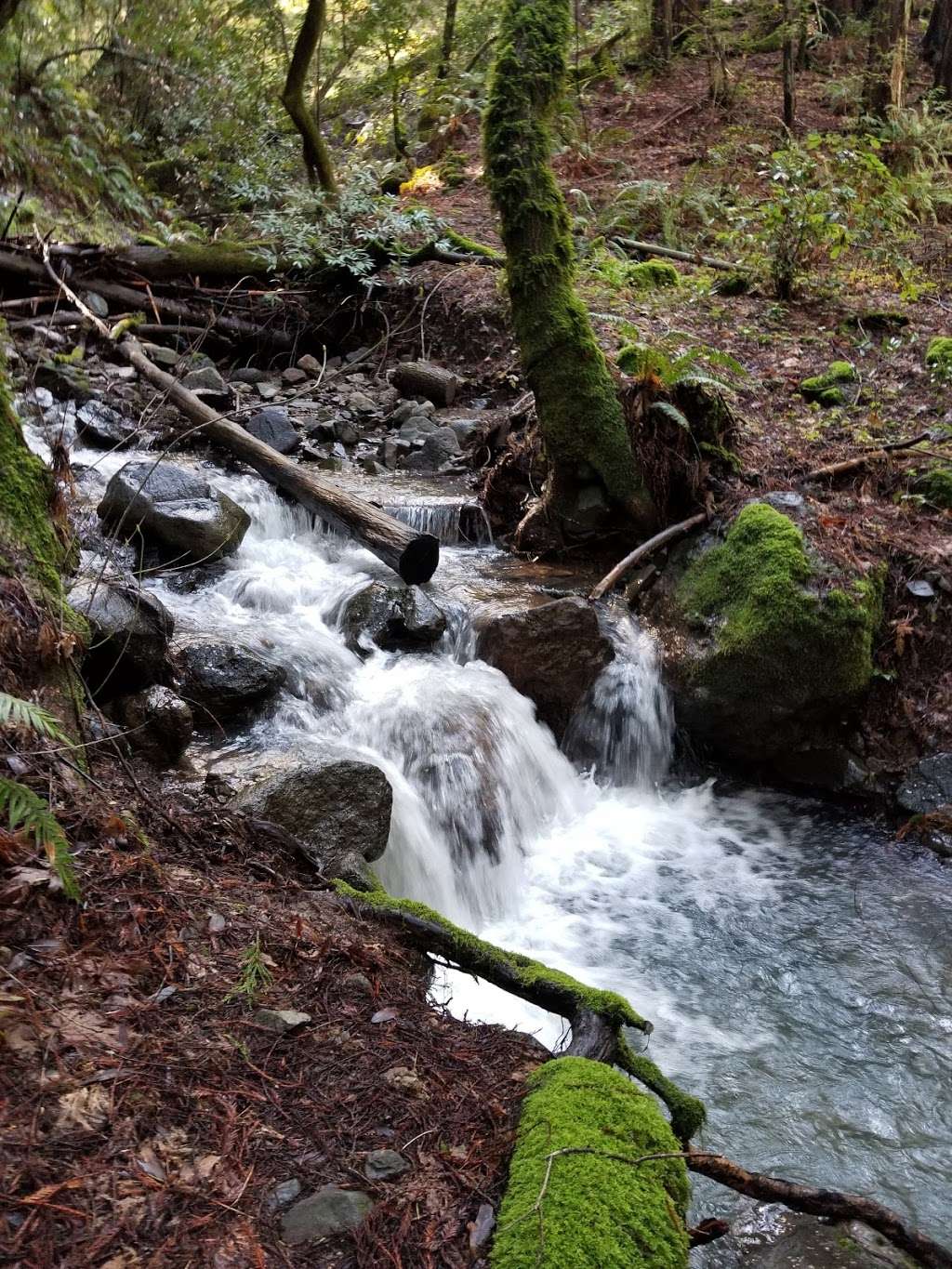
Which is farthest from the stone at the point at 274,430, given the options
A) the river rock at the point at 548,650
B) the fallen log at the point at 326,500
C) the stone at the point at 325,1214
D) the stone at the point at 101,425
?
the stone at the point at 325,1214

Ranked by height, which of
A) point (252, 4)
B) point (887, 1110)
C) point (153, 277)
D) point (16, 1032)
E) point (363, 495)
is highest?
point (252, 4)

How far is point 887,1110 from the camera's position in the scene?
4004 mm

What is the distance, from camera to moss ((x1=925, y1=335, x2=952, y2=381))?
8.23 metres

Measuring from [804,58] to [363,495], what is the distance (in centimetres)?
1464

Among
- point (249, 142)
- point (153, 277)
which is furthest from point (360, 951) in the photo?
point (249, 142)

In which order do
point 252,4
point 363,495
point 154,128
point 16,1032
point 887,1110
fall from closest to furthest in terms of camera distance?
1. point 16,1032
2. point 887,1110
3. point 363,495
4. point 252,4
5. point 154,128

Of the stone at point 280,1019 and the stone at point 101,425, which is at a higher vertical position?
the stone at point 101,425

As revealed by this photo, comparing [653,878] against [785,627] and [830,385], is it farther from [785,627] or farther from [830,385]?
[830,385]

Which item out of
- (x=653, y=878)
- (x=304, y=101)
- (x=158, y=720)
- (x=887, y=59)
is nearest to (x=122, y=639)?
(x=158, y=720)

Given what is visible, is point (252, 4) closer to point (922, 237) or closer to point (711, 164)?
point (711, 164)

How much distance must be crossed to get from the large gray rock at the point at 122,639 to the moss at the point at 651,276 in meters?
8.08

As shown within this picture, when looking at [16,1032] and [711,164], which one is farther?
[711,164]

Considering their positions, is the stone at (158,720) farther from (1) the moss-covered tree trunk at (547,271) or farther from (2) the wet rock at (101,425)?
(2) the wet rock at (101,425)

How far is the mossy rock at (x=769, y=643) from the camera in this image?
6.36 metres
